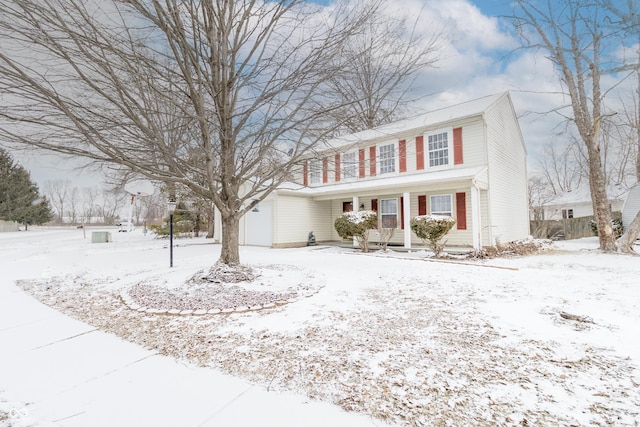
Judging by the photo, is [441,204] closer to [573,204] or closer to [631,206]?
[631,206]

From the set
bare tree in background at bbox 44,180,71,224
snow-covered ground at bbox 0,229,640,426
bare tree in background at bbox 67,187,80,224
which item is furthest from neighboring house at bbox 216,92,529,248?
bare tree in background at bbox 67,187,80,224

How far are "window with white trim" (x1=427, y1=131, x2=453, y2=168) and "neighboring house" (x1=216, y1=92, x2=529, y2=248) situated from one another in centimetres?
4

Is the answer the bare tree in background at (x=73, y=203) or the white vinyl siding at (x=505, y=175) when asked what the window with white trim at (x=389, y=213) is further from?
the bare tree in background at (x=73, y=203)

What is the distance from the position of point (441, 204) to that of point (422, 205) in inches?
29.9

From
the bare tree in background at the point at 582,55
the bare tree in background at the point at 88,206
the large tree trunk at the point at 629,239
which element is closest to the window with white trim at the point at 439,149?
the bare tree in background at the point at 582,55

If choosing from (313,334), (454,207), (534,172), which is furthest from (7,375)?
(534,172)

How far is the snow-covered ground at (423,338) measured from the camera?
213 centimetres

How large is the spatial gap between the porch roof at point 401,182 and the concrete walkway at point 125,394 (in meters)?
5.88

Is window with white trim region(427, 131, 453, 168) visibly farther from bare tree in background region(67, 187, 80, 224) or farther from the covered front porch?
bare tree in background region(67, 187, 80, 224)

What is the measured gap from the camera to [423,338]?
324cm

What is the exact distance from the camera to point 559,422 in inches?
74.3

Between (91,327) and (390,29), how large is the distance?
6.73 m

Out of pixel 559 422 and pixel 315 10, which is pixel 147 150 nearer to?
pixel 315 10

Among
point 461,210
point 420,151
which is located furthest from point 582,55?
point 461,210
